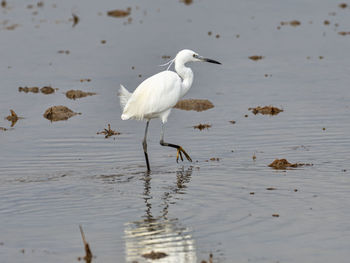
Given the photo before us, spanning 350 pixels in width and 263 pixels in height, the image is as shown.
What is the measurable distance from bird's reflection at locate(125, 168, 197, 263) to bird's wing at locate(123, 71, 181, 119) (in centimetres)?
293

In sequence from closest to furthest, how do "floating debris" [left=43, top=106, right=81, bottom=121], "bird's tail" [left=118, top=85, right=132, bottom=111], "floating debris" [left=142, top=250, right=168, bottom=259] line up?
"floating debris" [left=142, top=250, right=168, bottom=259], "bird's tail" [left=118, top=85, right=132, bottom=111], "floating debris" [left=43, top=106, right=81, bottom=121]

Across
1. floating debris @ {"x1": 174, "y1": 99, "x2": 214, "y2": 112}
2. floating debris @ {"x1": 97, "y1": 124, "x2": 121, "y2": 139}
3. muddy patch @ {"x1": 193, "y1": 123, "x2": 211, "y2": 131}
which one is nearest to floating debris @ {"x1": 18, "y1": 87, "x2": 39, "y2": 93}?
floating debris @ {"x1": 174, "y1": 99, "x2": 214, "y2": 112}

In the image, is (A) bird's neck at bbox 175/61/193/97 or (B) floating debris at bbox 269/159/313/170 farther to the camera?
(A) bird's neck at bbox 175/61/193/97

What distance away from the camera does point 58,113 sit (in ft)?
62.1

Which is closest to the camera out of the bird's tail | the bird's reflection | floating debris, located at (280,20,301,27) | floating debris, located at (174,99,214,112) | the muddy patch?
the bird's reflection

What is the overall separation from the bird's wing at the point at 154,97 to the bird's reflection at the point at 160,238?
2.93 meters

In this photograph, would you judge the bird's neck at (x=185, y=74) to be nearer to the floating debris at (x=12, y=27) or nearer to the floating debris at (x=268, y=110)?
the floating debris at (x=268, y=110)

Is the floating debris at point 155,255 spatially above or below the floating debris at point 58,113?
below

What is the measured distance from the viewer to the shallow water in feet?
33.2

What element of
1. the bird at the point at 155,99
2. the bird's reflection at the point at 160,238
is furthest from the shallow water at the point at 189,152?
the bird at the point at 155,99

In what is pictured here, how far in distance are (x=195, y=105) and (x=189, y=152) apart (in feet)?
14.1

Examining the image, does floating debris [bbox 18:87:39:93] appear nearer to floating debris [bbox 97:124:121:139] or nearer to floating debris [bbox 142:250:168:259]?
floating debris [bbox 97:124:121:139]

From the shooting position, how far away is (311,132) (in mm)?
16141

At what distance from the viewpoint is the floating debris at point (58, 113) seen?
61.8 feet
